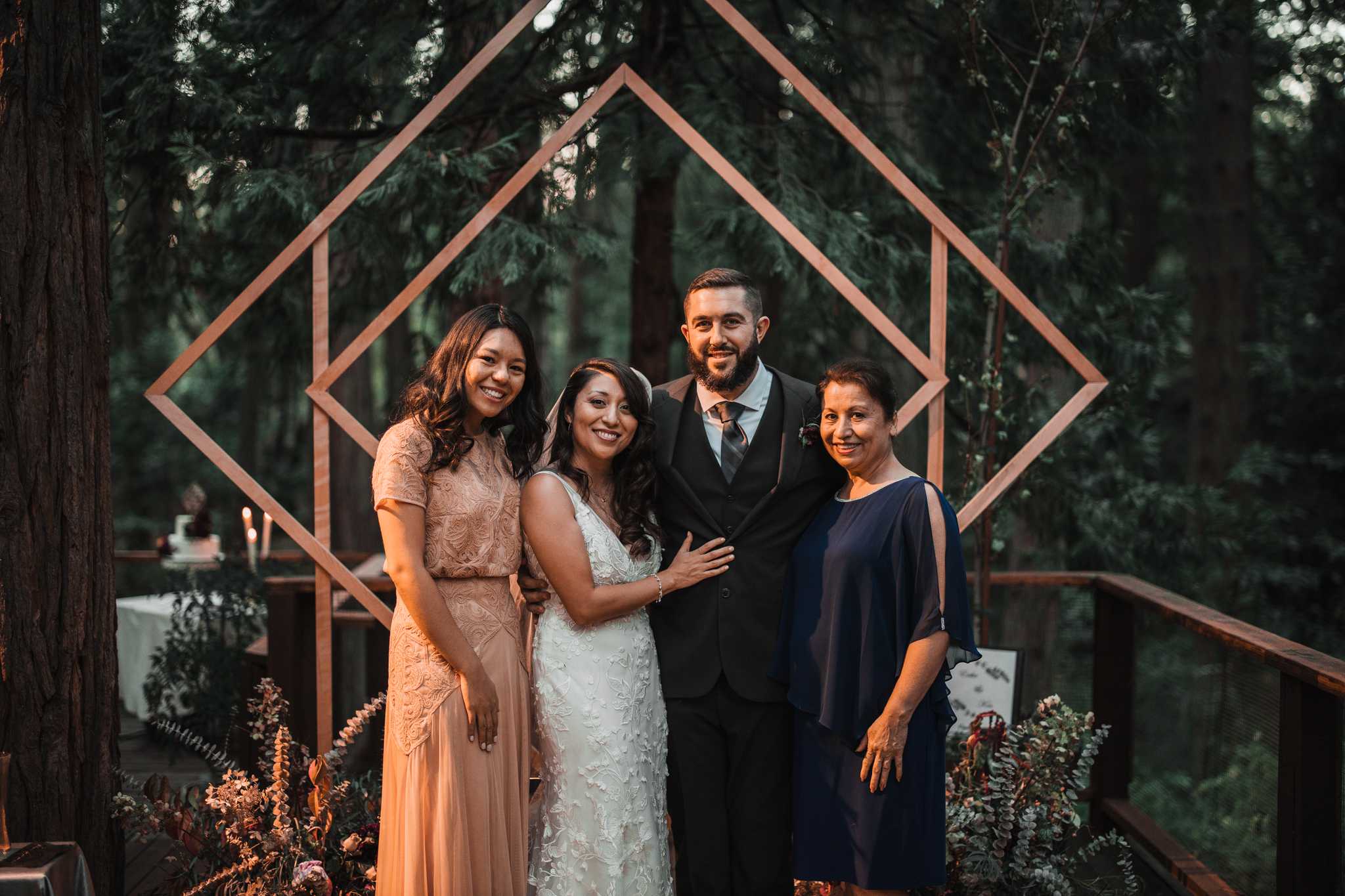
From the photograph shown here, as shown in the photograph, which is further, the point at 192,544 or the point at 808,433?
the point at 192,544

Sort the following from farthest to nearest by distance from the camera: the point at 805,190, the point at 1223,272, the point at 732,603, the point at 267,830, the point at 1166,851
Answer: the point at 1223,272 → the point at 805,190 → the point at 1166,851 → the point at 267,830 → the point at 732,603

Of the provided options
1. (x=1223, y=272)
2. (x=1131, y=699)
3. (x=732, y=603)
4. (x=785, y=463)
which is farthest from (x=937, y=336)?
(x=1223, y=272)

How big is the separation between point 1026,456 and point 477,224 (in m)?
1.98

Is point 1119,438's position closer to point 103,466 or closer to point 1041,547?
point 1041,547

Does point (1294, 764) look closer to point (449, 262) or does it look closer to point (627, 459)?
point (627, 459)

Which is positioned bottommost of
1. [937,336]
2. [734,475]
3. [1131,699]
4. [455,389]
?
[1131,699]

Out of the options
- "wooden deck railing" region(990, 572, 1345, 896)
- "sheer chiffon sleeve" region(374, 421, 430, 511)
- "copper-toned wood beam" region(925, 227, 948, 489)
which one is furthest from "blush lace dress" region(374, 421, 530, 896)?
"wooden deck railing" region(990, 572, 1345, 896)

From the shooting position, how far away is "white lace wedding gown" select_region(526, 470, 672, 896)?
9.21 feet

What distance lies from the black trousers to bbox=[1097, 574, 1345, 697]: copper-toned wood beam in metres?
1.44

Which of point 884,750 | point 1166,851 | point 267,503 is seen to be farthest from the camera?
point 1166,851

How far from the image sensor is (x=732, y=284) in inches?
122

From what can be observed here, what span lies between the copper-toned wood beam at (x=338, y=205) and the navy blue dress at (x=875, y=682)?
1864 millimetres

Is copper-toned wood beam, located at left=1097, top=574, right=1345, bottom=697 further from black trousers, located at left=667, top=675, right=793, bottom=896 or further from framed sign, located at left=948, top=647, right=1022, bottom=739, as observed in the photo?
black trousers, located at left=667, top=675, right=793, bottom=896

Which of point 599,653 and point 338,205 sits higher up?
point 338,205
